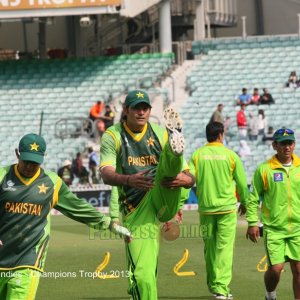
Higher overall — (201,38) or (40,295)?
(201,38)

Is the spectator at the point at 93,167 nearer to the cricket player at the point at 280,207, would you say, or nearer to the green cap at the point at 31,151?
the cricket player at the point at 280,207

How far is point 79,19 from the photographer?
43.3 meters

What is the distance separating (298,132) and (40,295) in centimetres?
2160

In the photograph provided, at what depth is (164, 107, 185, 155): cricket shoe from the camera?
9.76 m

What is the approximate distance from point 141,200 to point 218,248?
3.84 metres

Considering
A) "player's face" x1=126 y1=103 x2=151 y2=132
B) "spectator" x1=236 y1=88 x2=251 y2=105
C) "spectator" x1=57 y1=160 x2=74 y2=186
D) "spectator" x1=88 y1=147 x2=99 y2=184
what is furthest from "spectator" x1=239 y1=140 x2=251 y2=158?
"player's face" x1=126 y1=103 x2=151 y2=132

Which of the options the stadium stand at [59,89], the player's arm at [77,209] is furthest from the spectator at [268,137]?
the player's arm at [77,209]

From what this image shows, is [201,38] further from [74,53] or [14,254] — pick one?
[14,254]

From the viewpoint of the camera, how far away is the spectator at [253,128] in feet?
115

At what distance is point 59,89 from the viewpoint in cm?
4066

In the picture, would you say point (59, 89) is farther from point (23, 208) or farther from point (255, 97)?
point (23, 208)

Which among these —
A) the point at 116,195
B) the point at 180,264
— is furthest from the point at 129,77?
the point at 116,195

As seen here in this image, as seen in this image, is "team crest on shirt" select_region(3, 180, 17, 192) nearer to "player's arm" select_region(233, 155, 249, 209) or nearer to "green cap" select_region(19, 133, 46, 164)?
"green cap" select_region(19, 133, 46, 164)

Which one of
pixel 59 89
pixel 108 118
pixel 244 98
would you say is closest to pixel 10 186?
pixel 108 118
